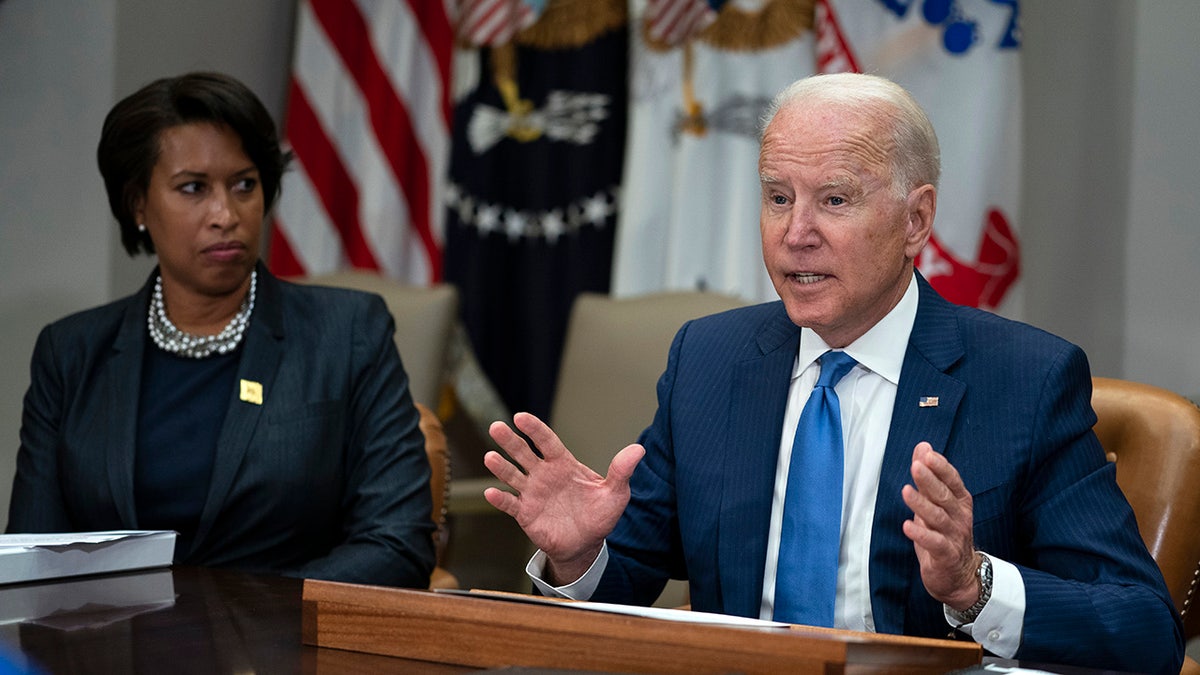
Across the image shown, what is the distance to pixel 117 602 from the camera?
170cm

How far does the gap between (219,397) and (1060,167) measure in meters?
2.49

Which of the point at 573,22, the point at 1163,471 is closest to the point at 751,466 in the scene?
the point at 1163,471

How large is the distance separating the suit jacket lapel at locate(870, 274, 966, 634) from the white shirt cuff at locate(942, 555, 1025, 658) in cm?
15

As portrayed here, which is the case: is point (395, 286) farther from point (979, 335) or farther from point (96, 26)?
point (979, 335)

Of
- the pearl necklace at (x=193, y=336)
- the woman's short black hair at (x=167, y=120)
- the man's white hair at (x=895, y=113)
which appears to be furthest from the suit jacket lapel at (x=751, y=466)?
the woman's short black hair at (x=167, y=120)

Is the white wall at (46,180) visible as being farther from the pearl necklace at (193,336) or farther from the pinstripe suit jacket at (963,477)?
the pinstripe suit jacket at (963,477)

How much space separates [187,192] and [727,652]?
1.72m

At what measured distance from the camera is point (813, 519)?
1.78m

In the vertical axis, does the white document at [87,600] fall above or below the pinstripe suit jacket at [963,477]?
below

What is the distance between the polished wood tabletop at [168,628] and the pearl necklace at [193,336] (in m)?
0.61

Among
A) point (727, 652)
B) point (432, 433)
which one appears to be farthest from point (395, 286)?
point (727, 652)

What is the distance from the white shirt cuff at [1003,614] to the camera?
1.57 meters

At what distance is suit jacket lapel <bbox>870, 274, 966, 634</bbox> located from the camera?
1737mm

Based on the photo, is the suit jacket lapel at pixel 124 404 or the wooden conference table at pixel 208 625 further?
the suit jacket lapel at pixel 124 404
